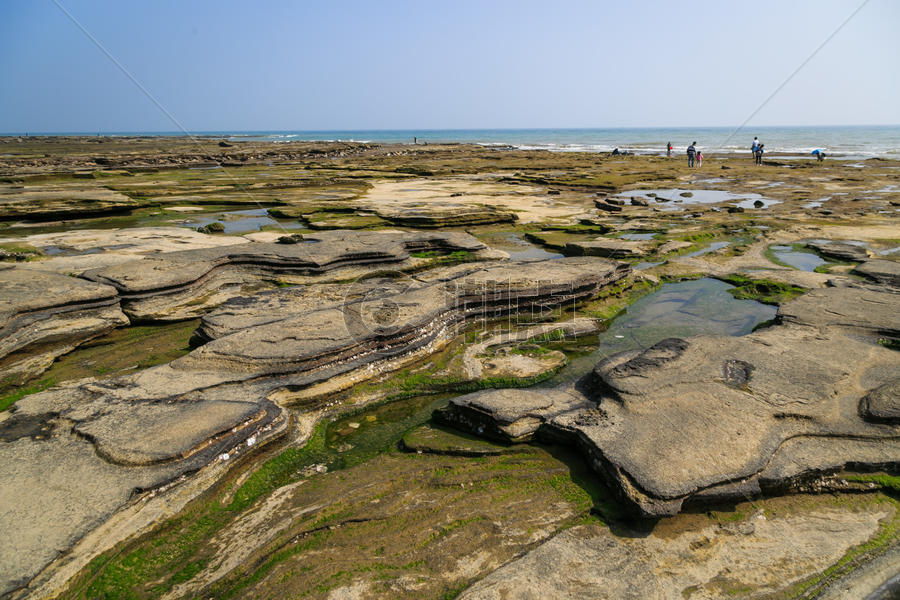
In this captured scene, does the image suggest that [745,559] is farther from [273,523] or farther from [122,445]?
[122,445]

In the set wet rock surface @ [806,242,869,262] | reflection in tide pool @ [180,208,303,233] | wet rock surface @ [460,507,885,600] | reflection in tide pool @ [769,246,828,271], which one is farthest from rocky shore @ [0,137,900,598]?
reflection in tide pool @ [180,208,303,233]

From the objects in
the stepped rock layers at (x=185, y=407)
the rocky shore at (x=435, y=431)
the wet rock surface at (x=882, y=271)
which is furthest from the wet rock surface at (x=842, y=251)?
the stepped rock layers at (x=185, y=407)

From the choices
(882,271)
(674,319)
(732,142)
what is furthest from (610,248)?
(732,142)

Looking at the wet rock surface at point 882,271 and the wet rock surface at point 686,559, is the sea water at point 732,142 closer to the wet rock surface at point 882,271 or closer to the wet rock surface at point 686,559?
the wet rock surface at point 882,271

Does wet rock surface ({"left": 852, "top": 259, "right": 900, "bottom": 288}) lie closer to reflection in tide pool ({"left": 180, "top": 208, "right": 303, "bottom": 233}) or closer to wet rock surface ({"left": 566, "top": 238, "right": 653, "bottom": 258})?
wet rock surface ({"left": 566, "top": 238, "right": 653, "bottom": 258})

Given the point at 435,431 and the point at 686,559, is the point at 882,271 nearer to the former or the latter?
the point at 686,559

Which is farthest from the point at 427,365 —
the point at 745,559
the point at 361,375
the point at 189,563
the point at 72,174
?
the point at 72,174
